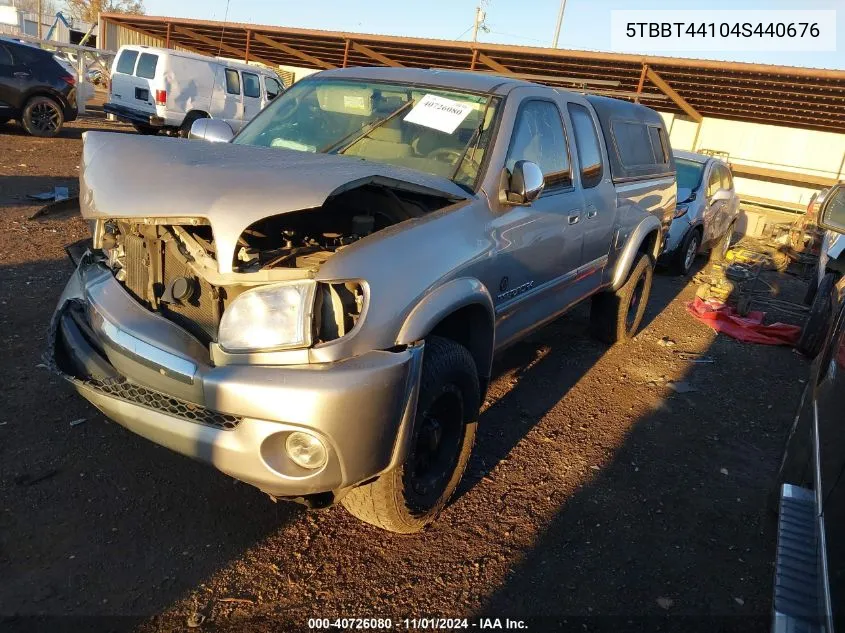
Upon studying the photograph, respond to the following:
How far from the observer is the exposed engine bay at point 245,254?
2258 mm

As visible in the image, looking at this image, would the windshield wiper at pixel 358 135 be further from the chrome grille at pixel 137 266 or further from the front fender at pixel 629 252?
the front fender at pixel 629 252

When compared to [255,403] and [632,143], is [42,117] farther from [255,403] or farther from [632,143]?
[255,403]

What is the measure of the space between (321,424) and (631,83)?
58.3 ft

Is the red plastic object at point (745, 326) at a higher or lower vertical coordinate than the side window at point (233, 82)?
lower

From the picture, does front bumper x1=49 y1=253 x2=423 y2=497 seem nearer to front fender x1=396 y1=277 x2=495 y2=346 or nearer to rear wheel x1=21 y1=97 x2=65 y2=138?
front fender x1=396 y1=277 x2=495 y2=346

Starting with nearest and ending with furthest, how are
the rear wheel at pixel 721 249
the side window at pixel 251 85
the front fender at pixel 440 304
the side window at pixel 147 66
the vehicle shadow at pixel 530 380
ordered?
the front fender at pixel 440 304 → the vehicle shadow at pixel 530 380 → the rear wheel at pixel 721 249 → the side window at pixel 147 66 → the side window at pixel 251 85

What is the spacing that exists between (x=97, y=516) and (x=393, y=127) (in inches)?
94.9

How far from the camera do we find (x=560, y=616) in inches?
99.1

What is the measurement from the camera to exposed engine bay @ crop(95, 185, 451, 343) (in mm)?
2258

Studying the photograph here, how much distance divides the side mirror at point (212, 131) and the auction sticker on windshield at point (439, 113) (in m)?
1.27

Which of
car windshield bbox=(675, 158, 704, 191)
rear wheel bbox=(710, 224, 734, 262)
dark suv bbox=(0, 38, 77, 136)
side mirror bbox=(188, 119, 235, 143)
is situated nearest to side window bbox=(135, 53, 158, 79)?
dark suv bbox=(0, 38, 77, 136)

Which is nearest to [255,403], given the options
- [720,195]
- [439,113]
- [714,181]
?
[439,113]

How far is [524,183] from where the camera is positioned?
10.2ft

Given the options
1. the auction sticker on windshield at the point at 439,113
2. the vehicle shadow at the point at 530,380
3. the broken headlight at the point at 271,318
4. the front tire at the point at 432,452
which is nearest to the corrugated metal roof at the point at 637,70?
the vehicle shadow at the point at 530,380
